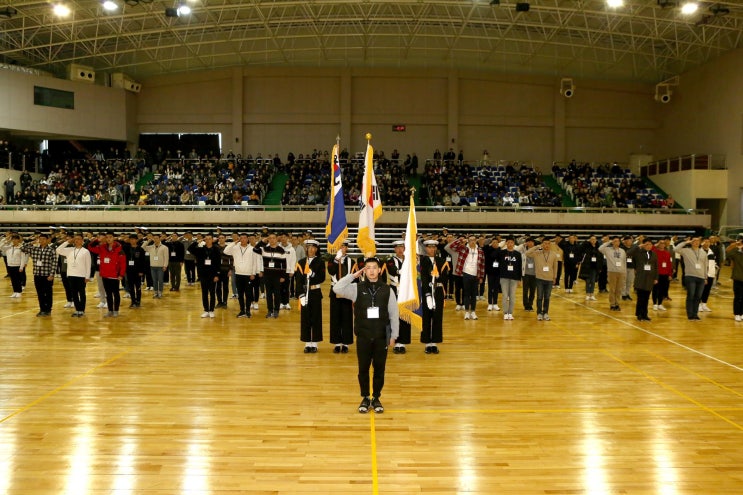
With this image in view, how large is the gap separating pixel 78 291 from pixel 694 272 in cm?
1244

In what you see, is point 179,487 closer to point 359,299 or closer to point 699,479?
point 359,299

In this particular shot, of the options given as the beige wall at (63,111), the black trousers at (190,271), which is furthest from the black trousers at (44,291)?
the beige wall at (63,111)

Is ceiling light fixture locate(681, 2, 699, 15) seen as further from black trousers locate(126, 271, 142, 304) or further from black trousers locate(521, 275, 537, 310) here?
black trousers locate(126, 271, 142, 304)

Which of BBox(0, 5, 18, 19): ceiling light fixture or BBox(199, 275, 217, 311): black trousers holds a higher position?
BBox(0, 5, 18, 19): ceiling light fixture

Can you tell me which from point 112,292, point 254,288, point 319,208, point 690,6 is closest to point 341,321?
point 254,288

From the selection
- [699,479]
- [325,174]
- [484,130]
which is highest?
[484,130]

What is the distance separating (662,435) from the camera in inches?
235

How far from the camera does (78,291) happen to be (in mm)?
12812

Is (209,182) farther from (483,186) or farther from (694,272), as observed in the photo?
(694,272)

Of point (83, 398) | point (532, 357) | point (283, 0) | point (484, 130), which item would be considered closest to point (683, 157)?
point (484, 130)

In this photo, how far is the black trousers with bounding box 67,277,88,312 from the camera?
41.1ft

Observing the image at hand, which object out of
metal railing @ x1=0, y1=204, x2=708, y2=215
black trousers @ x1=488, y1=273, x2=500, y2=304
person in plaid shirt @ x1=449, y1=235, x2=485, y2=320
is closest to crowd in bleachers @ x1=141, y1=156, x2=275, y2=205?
metal railing @ x1=0, y1=204, x2=708, y2=215

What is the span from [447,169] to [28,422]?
102 feet

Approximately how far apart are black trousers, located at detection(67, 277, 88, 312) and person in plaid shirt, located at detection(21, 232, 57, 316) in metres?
0.46
